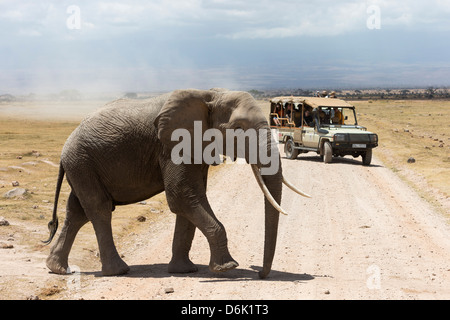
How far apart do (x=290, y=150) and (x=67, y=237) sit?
15533 millimetres

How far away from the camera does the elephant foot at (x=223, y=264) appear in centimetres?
818

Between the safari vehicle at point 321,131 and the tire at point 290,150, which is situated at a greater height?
the safari vehicle at point 321,131

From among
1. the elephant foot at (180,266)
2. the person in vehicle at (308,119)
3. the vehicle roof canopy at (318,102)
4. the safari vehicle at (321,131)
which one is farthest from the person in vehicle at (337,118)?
the elephant foot at (180,266)

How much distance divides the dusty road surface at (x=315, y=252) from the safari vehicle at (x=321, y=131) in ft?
13.1

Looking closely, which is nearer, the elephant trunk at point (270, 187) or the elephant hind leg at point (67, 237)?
the elephant trunk at point (270, 187)

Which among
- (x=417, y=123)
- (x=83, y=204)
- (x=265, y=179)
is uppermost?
(x=265, y=179)

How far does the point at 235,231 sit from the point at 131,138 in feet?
12.9

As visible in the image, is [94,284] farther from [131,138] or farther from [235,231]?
[235,231]

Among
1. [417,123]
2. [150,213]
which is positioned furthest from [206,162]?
[417,123]

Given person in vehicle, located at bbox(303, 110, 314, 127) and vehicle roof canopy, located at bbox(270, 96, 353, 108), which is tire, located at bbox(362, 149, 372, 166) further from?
person in vehicle, located at bbox(303, 110, 314, 127)

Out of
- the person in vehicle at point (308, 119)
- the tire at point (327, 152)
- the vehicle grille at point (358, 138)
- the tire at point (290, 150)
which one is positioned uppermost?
the person in vehicle at point (308, 119)

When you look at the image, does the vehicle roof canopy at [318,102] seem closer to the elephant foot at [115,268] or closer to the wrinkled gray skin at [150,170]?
the wrinkled gray skin at [150,170]

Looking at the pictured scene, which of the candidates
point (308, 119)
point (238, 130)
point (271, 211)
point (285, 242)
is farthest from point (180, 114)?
point (308, 119)

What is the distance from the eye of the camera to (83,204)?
8945mm
